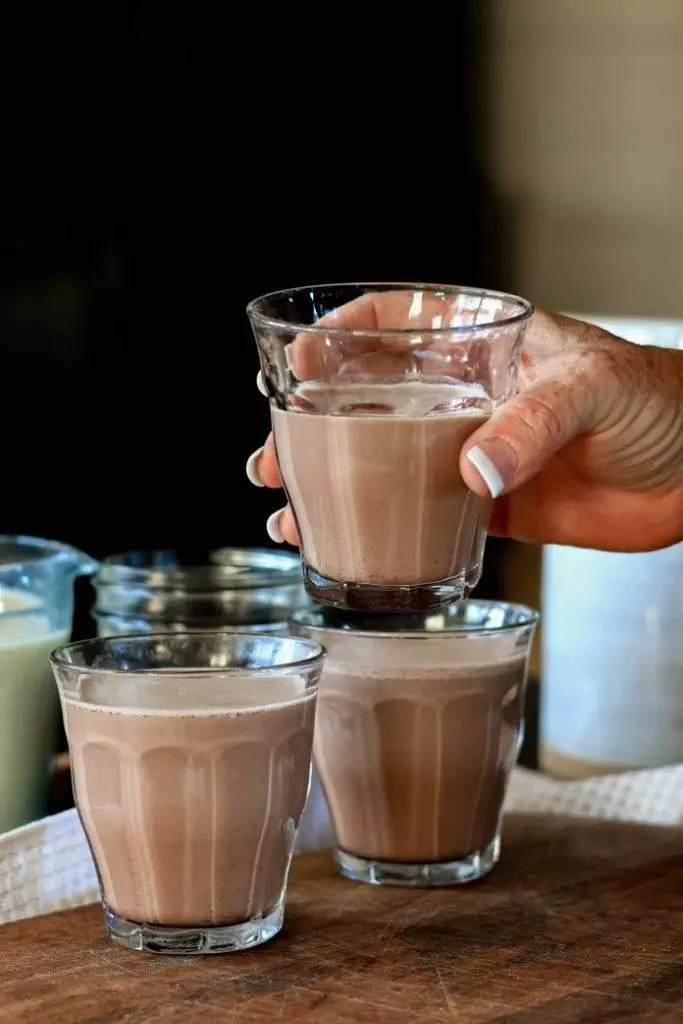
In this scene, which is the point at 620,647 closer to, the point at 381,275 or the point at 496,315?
the point at 496,315

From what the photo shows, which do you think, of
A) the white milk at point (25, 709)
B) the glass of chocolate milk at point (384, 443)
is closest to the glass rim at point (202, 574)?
the white milk at point (25, 709)

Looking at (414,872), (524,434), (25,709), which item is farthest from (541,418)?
(25,709)

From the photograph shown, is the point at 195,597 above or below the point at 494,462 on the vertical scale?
below

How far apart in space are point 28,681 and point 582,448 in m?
0.47

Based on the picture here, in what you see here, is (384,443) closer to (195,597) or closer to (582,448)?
(582,448)

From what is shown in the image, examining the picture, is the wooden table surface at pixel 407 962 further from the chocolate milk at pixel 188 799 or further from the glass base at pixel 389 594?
the glass base at pixel 389 594

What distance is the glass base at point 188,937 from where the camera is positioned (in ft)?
3.28

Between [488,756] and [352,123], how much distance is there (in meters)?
1.45

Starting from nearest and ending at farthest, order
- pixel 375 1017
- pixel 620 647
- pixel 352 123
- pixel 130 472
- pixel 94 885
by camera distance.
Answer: pixel 375 1017, pixel 94 885, pixel 620 647, pixel 130 472, pixel 352 123

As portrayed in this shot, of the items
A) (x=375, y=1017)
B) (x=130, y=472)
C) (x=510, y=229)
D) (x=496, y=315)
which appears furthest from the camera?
(x=510, y=229)

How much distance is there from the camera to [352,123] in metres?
2.39

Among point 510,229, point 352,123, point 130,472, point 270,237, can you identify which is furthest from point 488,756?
point 510,229

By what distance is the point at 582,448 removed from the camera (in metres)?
1.20

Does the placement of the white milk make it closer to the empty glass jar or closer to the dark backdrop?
the empty glass jar
